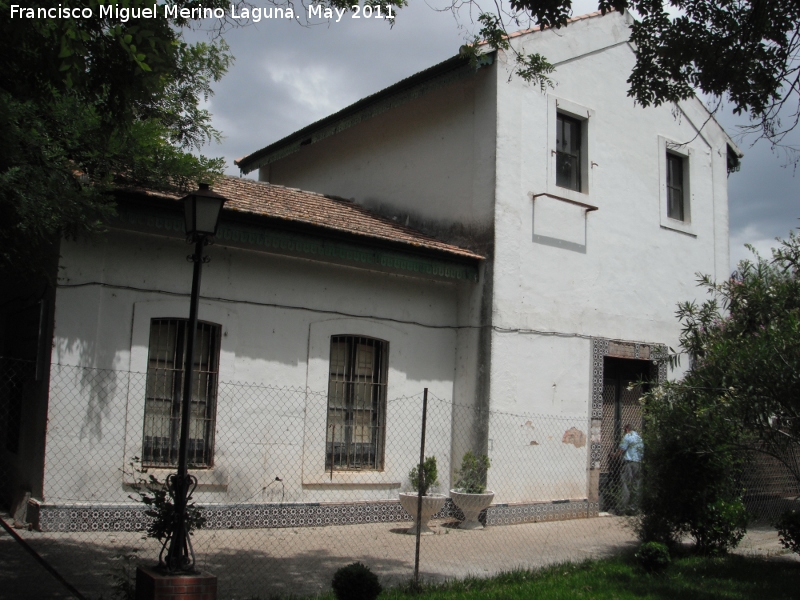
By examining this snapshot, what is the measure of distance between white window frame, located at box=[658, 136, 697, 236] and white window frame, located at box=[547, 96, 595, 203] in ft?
6.15

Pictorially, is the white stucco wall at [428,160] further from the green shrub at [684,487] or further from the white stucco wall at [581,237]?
the green shrub at [684,487]

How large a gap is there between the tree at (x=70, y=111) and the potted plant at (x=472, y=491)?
5.76m

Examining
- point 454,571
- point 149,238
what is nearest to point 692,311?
point 454,571

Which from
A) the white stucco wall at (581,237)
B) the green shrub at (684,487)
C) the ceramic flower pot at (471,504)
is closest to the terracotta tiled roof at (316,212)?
the white stucco wall at (581,237)

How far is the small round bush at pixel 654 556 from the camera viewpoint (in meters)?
7.91

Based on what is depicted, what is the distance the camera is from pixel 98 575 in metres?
6.76

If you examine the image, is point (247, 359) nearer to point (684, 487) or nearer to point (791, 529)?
point (684, 487)

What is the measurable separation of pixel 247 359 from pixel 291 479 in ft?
5.34

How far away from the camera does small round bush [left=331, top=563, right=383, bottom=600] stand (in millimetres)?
5699

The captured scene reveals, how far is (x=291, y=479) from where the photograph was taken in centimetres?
Answer: 995

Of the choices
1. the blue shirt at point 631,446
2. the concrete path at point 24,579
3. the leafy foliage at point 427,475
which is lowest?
the concrete path at point 24,579

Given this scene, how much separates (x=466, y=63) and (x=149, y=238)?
5253 millimetres

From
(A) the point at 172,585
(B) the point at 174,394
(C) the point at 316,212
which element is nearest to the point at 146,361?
(B) the point at 174,394

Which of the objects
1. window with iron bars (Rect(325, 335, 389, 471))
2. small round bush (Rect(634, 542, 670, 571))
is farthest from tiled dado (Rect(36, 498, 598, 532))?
small round bush (Rect(634, 542, 670, 571))
